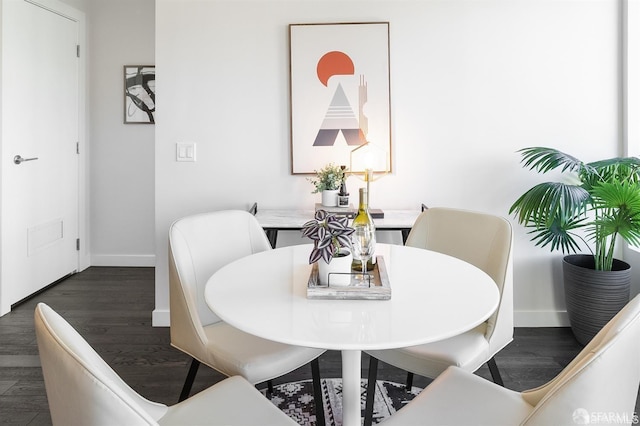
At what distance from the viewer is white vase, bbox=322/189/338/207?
2787mm

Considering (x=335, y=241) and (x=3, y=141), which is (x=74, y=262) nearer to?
(x=3, y=141)

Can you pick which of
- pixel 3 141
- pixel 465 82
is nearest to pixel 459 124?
pixel 465 82

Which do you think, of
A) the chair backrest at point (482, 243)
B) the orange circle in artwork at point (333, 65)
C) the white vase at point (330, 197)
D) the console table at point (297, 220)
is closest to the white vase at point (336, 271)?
the chair backrest at point (482, 243)

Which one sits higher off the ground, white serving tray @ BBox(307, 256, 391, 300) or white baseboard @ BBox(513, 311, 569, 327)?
white serving tray @ BBox(307, 256, 391, 300)

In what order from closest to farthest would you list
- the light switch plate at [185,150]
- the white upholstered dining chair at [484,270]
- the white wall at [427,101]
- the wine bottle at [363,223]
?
the wine bottle at [363,223], the white upholstered dining chair at [484,270], the white wall at [427,101], the light switch plate at [185,150]

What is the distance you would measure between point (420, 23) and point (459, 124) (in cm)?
66

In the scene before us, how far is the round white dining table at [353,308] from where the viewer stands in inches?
43.0

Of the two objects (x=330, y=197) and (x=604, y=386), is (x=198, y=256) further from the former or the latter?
(x=604, y=386)

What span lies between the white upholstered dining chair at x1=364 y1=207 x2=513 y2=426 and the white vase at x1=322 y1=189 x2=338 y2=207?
0.66m

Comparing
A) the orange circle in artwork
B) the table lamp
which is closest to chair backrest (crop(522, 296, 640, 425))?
the table lamp

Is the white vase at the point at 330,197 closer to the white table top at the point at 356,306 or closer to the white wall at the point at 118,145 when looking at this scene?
the white table top at the point at 356,306

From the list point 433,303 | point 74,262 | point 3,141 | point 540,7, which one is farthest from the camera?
point 74,262

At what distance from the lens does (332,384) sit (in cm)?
232

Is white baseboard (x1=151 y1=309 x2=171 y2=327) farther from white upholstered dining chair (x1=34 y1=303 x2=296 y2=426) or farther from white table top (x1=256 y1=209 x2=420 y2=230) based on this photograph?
white upholstered dining chair (x1=34 y1=303 x2=296 y2=426)
